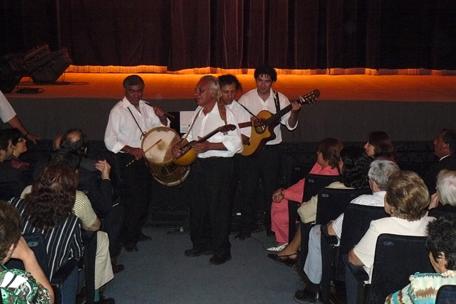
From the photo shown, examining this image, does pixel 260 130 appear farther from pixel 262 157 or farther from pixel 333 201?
pixel 333 201

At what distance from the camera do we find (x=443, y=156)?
5750 millimetres

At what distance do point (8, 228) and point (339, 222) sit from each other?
2.07m

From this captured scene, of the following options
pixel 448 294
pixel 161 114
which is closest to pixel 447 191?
pixel 448 294

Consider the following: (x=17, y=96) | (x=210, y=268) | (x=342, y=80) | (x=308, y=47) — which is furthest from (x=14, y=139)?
(x=308, y=47)

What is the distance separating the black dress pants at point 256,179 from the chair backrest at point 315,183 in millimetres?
1227

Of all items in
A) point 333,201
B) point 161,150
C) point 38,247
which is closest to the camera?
point 38,247

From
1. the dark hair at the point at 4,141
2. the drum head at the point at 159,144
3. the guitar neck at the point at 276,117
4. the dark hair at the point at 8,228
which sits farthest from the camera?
the guitar neck at the point at 276,117

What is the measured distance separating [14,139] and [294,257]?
234cm

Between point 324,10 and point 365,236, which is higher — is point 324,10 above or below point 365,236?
above

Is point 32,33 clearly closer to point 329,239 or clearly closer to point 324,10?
point 324,10

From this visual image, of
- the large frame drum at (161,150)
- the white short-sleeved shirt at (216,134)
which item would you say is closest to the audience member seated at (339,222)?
the white short-sleeved shirt at (216,134)

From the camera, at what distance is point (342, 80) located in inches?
427

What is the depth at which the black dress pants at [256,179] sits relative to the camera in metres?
6.35

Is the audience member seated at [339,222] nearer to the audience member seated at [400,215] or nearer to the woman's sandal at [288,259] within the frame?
the audience member seated at [400,215]
